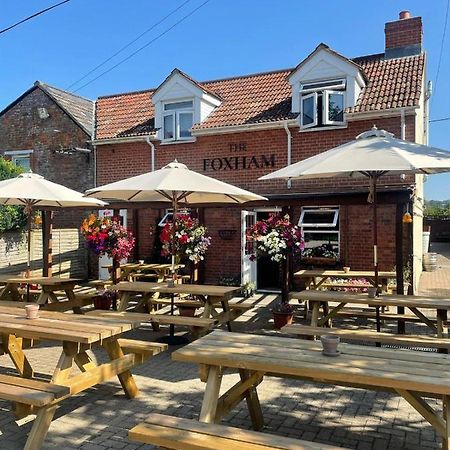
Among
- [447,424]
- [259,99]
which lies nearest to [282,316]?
[447,424]

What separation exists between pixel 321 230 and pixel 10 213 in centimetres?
896

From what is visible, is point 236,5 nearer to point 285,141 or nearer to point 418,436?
point 285,141

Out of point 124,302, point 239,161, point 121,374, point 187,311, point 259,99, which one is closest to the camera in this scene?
point 121,374

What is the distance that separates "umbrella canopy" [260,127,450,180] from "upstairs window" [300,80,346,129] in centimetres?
542

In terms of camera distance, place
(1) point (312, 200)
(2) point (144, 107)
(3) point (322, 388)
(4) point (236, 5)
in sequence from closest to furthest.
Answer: (3) point (322, 388) → (1) point (312, 200) → (4) point (236, 5) → (2) point (144, 107)

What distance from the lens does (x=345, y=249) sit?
34.8ft

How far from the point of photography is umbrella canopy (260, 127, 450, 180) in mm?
4656

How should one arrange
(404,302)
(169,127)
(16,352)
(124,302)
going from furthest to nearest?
1. (169,127)
2. (124,302)
3. (404,302)
4. (16,352)

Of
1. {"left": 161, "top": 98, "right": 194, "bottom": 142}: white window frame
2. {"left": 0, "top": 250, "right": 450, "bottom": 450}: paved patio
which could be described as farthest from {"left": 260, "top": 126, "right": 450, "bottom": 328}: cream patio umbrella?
{"left": 161, "top": 98, "right": 194, "bottom": 142}: white window frame

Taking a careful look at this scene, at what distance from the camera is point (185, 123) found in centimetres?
1261

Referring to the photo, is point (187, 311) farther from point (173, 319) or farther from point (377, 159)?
point (377, 159)

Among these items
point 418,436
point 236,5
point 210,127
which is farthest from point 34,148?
point 418,436

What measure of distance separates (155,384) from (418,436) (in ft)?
8.63

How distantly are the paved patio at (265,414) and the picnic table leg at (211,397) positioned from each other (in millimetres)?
751
